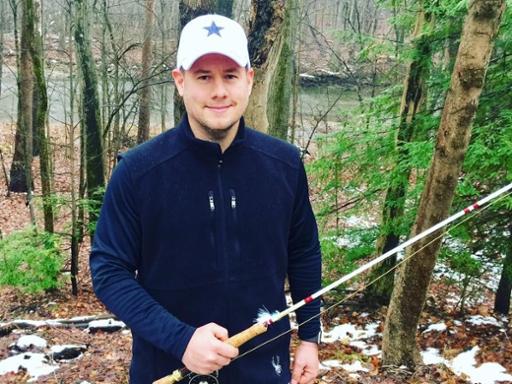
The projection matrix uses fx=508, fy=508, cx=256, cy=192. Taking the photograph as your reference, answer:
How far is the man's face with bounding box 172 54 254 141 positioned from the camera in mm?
2076

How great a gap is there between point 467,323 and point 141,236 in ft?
21.4

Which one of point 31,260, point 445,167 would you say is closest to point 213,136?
point 445,167

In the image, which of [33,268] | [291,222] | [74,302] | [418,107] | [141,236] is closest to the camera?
[141,236]

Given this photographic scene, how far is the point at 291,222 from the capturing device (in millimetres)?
2402

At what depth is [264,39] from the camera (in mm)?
5000

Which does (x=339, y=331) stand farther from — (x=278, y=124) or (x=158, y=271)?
(x=158, y=271)

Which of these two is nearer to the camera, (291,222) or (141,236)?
(141,236)

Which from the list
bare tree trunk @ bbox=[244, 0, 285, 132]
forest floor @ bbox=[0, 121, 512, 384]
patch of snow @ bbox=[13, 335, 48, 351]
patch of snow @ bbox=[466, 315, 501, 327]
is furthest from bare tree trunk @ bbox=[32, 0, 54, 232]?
patch of snow @ bbox=[466, 315, 501, 327]

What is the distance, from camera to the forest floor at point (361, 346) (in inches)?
214

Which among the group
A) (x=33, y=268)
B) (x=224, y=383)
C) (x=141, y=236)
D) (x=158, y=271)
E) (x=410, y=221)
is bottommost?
(x=33, y=268)

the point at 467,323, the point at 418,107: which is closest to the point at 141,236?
the point at 418,107

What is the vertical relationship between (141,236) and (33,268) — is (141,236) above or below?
above

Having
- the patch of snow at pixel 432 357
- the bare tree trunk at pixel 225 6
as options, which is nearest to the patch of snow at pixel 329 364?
the patch of snow at pixel 432 357

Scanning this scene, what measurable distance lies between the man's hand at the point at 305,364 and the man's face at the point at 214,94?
1149 mm
